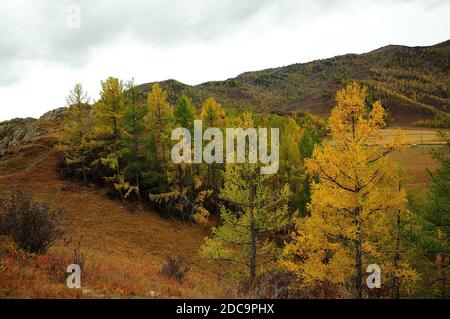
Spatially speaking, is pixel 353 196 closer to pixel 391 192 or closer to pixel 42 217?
pixel 391 192

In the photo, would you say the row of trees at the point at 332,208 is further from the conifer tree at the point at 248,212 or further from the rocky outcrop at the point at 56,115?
the rocky outcrop at the point at 56,115

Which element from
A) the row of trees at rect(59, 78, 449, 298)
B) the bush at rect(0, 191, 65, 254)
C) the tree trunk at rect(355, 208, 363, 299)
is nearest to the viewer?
the bush at rect(0, 191, 65, 254)

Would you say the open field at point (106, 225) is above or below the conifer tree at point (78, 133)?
below

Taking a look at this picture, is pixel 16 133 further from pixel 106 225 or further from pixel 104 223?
pixel 106 225

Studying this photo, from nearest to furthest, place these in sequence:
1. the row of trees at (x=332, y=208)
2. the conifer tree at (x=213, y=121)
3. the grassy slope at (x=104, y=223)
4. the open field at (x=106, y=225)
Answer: the row of trees at (x=332, y=208) < the open field at (x=106, y=225) < the grassy slope at (x=104, y=223) < the conifer tree at (x=213, y=121)

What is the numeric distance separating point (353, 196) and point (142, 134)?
28.8 meters

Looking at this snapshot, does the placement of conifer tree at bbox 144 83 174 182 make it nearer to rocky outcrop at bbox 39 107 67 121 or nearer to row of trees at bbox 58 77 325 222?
row of trees at bbox 58 77 325 222

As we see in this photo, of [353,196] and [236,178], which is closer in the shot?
[353,196]

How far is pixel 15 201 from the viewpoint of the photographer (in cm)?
1398

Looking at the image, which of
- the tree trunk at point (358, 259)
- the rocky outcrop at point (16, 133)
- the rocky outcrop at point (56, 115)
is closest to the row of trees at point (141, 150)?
the rocky outcrop at point (16, 133)

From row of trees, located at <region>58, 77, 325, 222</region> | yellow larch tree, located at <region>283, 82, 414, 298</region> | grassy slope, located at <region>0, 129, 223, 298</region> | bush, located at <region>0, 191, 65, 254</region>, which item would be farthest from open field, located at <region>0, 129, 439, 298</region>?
yellow larch tree, located at <region>283, 82, 414, 298</region>

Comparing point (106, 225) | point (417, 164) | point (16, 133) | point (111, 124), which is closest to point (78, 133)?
point (111, 124)
